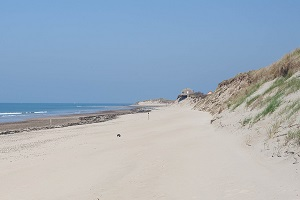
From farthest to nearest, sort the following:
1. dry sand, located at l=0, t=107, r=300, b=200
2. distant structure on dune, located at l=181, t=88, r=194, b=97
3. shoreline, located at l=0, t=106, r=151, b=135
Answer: distant structure on dune, located at l=181, t=88, r=194, b=97 < shoreline, located at l=0, t=106, r=151, b=135 < dry sand, located at l=0, t=107, r=300, b=200

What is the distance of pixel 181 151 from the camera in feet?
40.1

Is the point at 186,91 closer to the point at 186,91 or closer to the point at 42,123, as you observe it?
the point at 186,91

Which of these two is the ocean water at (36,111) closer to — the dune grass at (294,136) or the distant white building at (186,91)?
the distant white building at (186,91)

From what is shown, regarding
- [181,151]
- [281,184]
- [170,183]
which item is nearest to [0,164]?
[181,151]

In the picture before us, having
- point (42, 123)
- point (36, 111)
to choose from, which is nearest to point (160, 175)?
point (42, 123)

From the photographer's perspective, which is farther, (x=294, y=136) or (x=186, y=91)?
(x=186, y=91)

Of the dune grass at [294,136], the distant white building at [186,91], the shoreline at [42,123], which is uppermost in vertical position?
the distant white building at [186,91]

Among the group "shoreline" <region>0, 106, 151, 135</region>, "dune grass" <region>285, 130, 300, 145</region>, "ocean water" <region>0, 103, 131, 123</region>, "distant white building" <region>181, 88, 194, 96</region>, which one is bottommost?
"shoreline" <region>0, 106, 151, 135</region>

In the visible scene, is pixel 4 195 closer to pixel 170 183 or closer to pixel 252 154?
pixel 170 183

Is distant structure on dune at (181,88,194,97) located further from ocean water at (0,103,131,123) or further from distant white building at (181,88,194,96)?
ocean water at (0,103,131,123)

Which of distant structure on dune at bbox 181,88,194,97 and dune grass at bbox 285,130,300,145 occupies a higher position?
distant structure on dune at bbox 181,88,194,97

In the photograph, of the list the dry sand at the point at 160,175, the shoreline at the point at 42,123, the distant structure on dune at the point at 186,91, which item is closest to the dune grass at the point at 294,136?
the dry sand at the point at 160,175

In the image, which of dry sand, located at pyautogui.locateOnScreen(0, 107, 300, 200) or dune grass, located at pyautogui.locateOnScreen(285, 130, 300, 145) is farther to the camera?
dune grass, located at pyautogui.locateOnScreen(285, 130, 300, 145)

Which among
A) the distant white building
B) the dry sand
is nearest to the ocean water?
the distant white building
